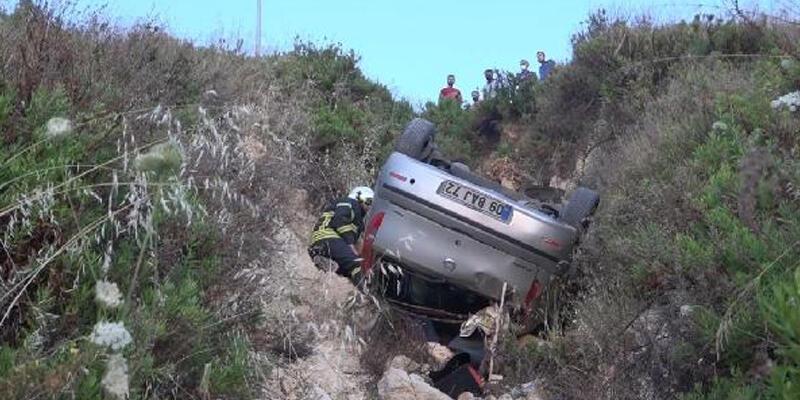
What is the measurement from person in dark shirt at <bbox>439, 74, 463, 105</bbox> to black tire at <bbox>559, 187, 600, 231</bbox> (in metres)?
9.27

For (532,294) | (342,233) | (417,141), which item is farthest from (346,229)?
(532,294)

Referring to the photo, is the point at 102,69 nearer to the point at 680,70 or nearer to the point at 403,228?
the point at 403,228

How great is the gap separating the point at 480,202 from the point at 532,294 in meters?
0.73

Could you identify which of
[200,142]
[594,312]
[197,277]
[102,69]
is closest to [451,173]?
[594,312]

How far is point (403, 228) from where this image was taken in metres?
7.79

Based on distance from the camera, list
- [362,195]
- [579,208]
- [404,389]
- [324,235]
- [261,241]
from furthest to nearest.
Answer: [362,195], [324,235], [579,208], [404,389], [261,241]

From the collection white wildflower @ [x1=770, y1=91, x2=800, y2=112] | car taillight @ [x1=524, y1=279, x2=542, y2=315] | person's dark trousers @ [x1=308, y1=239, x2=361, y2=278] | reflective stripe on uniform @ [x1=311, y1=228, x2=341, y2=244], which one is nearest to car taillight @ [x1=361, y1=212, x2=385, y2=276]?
person's dark trousers @ [x1=308, y1=239, x2=361, y2=278]

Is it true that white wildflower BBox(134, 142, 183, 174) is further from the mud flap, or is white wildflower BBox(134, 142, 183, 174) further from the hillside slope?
the mud flap

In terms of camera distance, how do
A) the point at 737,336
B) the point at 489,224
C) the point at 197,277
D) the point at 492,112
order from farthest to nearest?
the point at 492,112
the point at 489,224
the point at 197,277
the point at 737,336

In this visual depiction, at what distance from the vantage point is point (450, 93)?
59.3 ft

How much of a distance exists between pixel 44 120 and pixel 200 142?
144 cm

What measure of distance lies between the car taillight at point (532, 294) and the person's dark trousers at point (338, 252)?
48.1 inches

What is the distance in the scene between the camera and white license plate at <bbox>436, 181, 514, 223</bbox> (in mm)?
7756

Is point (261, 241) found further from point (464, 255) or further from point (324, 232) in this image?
point (324, 232)
